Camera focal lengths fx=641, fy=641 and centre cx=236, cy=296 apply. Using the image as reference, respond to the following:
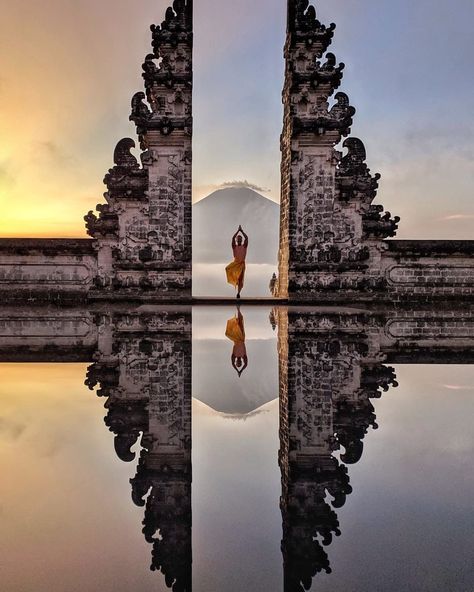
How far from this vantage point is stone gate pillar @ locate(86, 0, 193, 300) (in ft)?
53.3

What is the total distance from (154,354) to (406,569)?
4412 mm

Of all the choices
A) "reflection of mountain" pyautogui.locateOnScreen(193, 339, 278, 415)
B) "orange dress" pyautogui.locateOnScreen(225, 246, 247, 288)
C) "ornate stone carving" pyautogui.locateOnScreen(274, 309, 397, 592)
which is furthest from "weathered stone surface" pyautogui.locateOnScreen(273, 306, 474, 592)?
"orange dress" pyautogui.locateOnScreen(225, 246, 247, 288)

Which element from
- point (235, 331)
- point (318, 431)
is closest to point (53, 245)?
point (235, 331)

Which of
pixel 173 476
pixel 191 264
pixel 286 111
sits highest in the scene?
pixel 286 111

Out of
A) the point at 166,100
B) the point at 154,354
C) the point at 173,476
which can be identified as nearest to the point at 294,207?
the point at 166,100

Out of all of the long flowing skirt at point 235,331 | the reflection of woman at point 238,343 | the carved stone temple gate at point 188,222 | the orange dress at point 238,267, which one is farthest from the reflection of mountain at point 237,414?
the orange dress at point 238,267

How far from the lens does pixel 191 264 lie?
1633 cm

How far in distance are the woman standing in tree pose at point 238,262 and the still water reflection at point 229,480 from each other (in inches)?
511

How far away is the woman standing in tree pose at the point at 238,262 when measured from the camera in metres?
18.3

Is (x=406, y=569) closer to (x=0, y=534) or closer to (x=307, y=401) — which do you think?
(x=0, y=534)

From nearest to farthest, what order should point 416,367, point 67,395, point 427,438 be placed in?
point 427,438, point 67,395, point 416,367

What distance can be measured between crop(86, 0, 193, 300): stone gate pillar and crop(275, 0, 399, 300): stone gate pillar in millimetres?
2706

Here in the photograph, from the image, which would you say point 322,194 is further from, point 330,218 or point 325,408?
point 325,408

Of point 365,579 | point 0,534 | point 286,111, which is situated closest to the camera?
point 365,579
